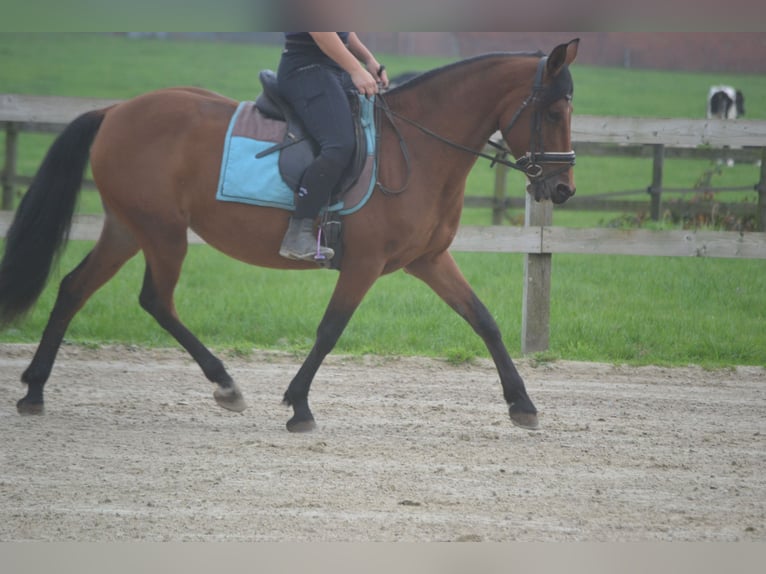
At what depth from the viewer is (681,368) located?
21.7 ft

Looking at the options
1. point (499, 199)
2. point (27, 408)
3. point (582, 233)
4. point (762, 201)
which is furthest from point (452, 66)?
point (499, 199)

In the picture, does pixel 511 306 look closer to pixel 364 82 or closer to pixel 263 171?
pixel 263 171

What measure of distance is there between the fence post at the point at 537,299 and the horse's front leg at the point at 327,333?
245 centimetres

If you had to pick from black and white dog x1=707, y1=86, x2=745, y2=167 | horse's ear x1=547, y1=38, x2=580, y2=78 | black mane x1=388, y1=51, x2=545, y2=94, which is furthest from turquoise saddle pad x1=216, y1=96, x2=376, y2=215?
black and white dog x1=707, y1=86, x2=745, y2=167

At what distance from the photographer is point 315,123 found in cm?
454

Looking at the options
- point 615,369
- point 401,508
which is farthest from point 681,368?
point 401,508

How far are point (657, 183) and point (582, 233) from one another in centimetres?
447

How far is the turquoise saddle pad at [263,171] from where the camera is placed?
4.66 m

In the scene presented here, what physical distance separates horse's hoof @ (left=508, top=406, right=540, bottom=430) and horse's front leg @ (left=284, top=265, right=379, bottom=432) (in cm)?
102

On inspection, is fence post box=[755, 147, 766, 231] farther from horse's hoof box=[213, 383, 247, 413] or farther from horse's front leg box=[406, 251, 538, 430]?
horse's hoof box=[213, 383, 247, 413]

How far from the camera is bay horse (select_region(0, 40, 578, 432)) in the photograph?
4.63 metres

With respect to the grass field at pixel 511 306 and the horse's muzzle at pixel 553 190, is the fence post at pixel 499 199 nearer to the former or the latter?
the grass field at pixel 511 306

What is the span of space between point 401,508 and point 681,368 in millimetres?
3874

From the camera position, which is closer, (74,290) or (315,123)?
(315,123)
